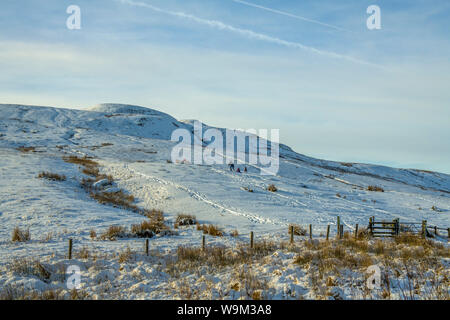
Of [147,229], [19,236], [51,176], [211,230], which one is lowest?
[211,230]

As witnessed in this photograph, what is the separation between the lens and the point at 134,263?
11.6 m

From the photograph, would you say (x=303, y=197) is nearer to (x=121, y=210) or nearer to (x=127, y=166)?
(x=121, y=210)

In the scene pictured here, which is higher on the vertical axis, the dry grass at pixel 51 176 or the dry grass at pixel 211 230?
the dry grass at pixel 51 176

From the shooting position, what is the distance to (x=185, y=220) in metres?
21.0

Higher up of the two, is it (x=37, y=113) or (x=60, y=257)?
(x=37, y=113)

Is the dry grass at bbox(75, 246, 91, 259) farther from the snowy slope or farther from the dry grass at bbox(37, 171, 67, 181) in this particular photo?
the dry grass at bbox(37, 171, 67, 181)

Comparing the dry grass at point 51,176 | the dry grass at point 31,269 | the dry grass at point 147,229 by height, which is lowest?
the dry grass at point 147,229

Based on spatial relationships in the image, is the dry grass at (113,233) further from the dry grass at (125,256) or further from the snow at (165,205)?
the dry grass at (125,256)

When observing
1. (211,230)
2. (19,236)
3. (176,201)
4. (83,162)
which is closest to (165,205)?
(176,201)

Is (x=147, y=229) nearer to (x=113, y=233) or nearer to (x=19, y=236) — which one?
(x=113, y=233)

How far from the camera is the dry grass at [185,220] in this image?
20.7 metres

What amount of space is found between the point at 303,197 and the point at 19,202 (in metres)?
23.2

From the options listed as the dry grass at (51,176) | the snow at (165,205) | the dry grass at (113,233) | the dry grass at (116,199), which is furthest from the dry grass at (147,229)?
the dry grass at (51,176)
